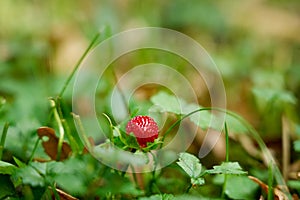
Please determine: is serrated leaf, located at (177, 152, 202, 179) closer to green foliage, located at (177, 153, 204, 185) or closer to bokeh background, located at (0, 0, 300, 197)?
green foliage, located at (177, 153, 204, 185)

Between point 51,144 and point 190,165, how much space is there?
0.33 meters

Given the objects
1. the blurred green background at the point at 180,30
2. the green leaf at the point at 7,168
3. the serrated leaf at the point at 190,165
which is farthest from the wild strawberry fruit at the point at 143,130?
the blurred green background at the point at 180,30

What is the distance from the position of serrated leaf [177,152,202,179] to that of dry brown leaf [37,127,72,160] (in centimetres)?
27

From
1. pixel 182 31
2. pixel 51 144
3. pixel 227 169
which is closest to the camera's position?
pixel 227 169

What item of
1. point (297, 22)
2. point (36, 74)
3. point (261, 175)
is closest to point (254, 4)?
point (297, 22)

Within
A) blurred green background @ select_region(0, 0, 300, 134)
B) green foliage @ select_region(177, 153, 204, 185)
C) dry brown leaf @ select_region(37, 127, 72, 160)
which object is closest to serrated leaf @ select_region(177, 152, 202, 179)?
green foliage @ select_region(177, 153, 204, 185)

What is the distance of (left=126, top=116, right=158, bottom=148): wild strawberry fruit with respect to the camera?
835 millimetres

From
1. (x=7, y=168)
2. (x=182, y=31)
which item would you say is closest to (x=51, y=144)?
(x=7, y=168)

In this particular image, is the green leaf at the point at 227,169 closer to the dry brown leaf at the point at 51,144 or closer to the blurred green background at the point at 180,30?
the dry brown leaf at the point at 51,144

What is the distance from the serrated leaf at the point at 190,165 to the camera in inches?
32.2

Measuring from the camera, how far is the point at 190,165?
831 millimetres

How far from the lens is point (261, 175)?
1.12m

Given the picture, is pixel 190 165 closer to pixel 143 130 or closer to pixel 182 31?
pixel 143 130

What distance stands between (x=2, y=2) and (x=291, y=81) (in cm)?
129
